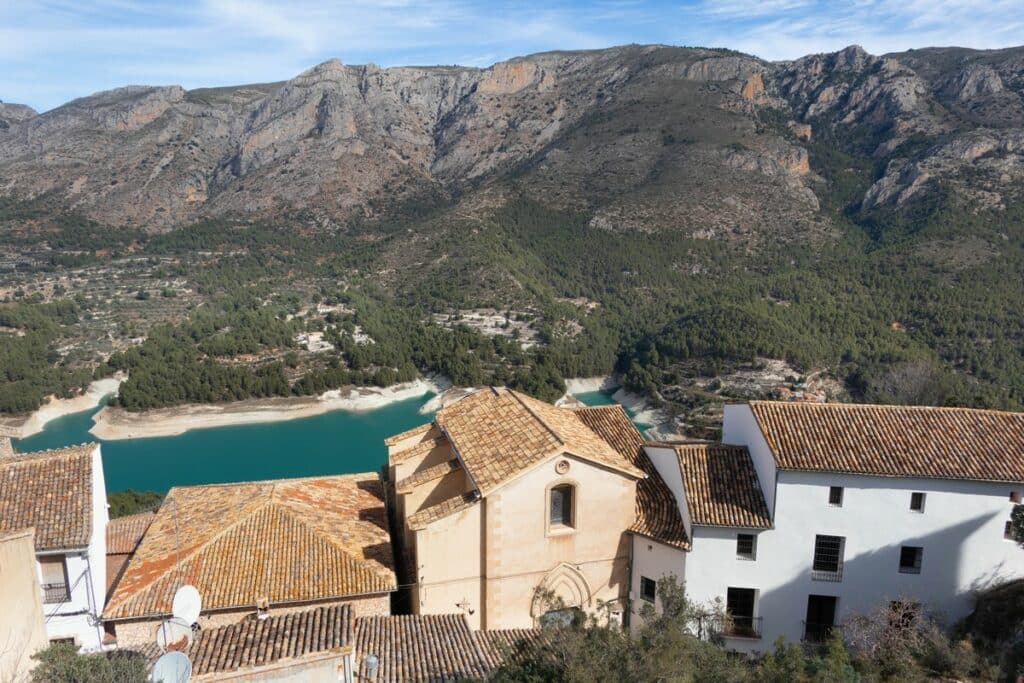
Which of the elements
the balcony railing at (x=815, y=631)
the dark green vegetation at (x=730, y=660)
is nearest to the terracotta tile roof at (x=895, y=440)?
the dark green vegetation at (x=730, y=660)

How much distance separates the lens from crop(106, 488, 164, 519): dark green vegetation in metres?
25.2

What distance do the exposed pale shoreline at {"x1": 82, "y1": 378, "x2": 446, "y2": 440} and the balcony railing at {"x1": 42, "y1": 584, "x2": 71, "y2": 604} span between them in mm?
44945

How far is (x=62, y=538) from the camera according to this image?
40.4 feet

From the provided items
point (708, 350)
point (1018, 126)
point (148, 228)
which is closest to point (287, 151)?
point (148, 228)

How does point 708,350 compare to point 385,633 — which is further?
point 708,350

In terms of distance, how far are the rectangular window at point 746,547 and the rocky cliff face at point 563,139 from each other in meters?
73.2

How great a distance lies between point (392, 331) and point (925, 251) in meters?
59.0

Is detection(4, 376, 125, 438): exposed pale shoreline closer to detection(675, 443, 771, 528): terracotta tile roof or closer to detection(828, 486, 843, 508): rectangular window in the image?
detection(675, 443, 771, 528): terracotta tile roof

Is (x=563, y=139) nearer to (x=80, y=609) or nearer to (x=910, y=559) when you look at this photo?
(x=910, y=559)

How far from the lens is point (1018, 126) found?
8412 cm

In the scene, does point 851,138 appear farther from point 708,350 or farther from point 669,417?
point 669,417

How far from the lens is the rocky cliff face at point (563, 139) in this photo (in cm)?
8756

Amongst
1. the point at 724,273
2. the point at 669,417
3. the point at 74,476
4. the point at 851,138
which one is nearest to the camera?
the point at 74,476

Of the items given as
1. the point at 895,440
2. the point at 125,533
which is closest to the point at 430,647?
the point at 125,533
